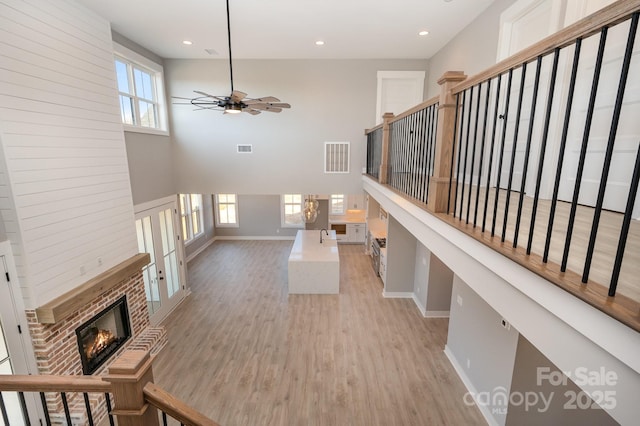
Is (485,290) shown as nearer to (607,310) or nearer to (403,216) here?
(607,310)

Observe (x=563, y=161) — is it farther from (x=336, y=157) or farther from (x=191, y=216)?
(x=191, y=216)

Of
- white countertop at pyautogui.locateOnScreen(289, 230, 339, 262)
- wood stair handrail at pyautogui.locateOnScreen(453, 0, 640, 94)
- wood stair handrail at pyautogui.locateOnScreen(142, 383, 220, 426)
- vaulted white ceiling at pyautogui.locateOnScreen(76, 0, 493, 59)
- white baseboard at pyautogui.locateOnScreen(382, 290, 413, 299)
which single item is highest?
vaulted white ceiling at pyautogui.locateOnScreen(76, 0, 493, 59)

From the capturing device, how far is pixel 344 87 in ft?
21.2

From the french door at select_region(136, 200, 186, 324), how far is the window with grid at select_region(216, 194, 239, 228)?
5108 millimetres

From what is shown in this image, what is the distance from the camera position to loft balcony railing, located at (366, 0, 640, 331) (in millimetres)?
1073

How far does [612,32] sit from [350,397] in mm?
4938

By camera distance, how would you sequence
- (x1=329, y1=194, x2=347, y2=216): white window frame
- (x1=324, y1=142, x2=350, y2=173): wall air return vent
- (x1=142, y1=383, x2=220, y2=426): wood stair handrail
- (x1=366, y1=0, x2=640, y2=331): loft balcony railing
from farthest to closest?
(x1=329, y1=194, x2=347, y2=216): white window frame
(x1=324, y1=142, x2=350, y2=173): wall air return vent
(x1=142, y1=383, x2=220, y2=426): wood stair handrail
(x1=366, y1=0, x2=640, y2=331): loft balcony railing

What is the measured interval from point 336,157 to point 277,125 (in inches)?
60.3

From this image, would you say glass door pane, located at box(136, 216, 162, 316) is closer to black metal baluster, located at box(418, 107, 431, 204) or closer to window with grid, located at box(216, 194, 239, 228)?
Answer: black metal baluster, located at box(418, 107, 431, 204)

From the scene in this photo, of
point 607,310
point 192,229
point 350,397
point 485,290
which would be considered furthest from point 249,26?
point 192,229

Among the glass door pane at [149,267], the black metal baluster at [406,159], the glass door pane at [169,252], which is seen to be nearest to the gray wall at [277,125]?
the glass door pane at [169,252]

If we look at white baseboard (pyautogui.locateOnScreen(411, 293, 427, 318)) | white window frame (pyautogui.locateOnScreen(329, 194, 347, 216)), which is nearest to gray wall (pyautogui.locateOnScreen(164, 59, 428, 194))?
white baseboard (pyautogui.locateOnScreen(411, 293, 427, 318))

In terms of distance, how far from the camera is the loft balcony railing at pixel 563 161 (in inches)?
42.3

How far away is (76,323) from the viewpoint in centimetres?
363
